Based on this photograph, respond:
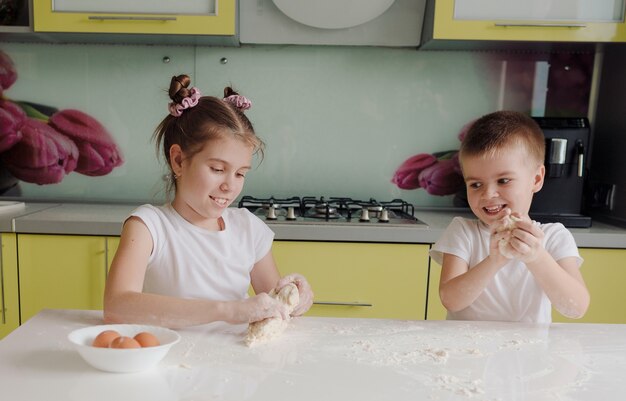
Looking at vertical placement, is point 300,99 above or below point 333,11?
below

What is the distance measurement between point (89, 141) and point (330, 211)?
113 cm

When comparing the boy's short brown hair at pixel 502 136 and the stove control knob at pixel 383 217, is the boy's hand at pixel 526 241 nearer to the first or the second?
the boy's short brown hair at pixel 502 136

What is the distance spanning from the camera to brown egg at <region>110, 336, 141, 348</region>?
74 cm

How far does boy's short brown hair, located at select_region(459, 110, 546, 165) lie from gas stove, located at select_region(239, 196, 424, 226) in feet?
2.34

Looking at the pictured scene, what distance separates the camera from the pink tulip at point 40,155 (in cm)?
229

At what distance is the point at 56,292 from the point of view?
6.14ft

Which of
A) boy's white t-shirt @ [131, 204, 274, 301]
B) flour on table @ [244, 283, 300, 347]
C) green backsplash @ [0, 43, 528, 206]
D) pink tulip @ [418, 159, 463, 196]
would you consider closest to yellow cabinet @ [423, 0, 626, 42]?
green backsplash @ [0, 43, 528, 206]

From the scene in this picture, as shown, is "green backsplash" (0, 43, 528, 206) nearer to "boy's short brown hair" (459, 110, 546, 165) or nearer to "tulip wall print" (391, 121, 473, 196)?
"tulip wall print" (391, 121, 473, 196)

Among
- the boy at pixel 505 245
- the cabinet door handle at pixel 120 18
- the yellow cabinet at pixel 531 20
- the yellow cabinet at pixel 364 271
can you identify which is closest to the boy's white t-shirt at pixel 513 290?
the boy at pixel 505 245

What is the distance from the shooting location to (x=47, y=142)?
2299 mm

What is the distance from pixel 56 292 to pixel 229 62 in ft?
3.82

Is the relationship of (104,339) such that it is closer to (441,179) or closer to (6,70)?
(441,179)

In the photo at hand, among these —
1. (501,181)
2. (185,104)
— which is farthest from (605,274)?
(185,104)

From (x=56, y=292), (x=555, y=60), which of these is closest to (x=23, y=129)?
(x=56, y=292)
